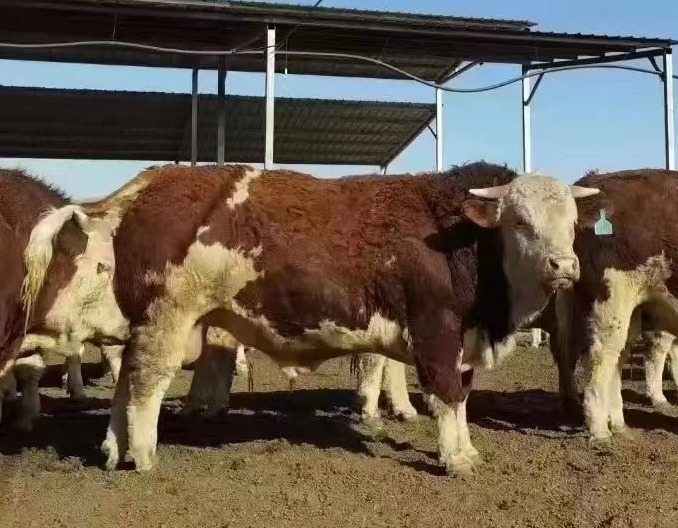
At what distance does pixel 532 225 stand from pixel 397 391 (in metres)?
2.98

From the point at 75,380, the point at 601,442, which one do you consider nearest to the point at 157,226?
the point at 75,380

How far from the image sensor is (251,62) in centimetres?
1702

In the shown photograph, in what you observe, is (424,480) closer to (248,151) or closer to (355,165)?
(248,151)

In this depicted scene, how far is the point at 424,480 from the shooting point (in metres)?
6.30

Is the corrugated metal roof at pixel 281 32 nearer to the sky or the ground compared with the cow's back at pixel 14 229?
nearer to the sky

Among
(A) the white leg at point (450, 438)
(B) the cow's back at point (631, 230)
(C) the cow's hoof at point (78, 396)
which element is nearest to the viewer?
(A) the white leg at point (450, 438)

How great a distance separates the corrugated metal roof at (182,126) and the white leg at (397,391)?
9.39 meters

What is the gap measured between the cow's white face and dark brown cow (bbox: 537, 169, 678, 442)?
13.7 ft

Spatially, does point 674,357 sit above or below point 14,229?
below

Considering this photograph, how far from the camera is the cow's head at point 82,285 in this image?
6.77 metres

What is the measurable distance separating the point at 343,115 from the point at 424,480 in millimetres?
12689

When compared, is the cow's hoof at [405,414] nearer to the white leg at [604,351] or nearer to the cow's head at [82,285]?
the white leg at [604,351]

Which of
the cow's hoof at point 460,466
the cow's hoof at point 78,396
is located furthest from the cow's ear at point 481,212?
the cow's hoof at point 78,396

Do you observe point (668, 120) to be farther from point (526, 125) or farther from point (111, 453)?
point (111, 453)
